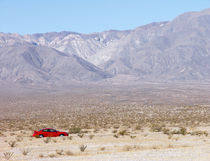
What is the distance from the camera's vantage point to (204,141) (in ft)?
73.7

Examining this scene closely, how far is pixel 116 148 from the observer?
2005cm

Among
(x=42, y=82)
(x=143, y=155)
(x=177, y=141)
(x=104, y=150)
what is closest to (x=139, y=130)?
(x=177, y=141)

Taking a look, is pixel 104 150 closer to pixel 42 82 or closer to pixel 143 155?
pixel 143 155

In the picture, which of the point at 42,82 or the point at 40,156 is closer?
the point at 40,156

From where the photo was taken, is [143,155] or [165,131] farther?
[165,131]

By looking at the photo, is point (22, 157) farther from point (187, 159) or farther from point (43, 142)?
point (187, 159)

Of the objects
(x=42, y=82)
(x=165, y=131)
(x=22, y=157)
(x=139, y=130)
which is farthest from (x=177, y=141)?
(x=42, y=82)

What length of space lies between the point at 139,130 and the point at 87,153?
1177cm

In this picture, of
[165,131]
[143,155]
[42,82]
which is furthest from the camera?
[42,82]

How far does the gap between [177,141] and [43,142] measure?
792 centimetres

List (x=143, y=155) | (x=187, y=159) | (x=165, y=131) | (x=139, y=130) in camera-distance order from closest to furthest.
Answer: (x=187, y=159) < (x=143, y=155) < (x=165, y=131) < (x=139, y=130)

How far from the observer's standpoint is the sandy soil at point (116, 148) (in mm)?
17016

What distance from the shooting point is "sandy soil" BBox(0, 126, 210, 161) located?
17.0 m

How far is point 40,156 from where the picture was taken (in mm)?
17969
